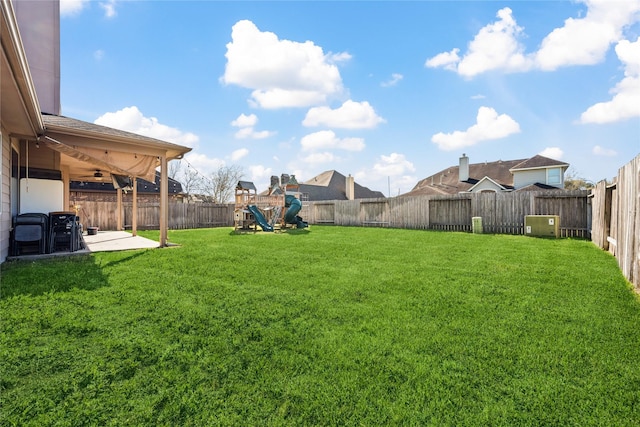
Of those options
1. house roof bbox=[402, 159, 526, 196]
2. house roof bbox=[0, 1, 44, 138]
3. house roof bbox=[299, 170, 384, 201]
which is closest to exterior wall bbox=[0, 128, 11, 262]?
house roof bbox=[0, 1, 44, 138]

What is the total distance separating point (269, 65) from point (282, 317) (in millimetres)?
9107

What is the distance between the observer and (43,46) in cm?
997

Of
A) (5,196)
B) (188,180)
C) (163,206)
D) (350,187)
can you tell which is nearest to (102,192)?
(188,180)

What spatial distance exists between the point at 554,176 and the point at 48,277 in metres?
27.0

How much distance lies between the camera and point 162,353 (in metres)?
2.38

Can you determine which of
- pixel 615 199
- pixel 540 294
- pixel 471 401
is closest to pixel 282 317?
pixel 471 401

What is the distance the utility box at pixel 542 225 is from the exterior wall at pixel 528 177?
46.4ft

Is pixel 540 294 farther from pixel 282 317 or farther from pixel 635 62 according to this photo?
pixel 635 62

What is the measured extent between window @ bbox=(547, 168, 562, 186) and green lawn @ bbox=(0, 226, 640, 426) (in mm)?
20555

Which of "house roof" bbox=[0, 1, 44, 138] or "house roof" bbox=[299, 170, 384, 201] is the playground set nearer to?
"house roof" bbox=[0, 1, 44, 138]

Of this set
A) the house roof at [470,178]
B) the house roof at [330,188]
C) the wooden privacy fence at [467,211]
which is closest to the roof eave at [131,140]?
the wooden privacy fence at [467,211]

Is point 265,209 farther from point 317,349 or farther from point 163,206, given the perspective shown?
point 317,349

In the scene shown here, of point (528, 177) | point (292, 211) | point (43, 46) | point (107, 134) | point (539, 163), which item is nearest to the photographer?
point (107, 134)

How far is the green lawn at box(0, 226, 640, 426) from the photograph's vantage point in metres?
1.79
